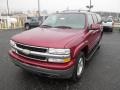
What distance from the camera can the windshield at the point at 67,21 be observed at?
4.73m

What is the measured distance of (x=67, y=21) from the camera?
194 inches

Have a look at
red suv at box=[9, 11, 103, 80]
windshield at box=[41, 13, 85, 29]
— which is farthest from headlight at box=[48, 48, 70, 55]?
windshield at box=[41, 13, 85, 29]

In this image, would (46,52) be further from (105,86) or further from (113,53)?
Result: (113,53)

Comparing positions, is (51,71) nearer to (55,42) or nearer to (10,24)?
(55,42)

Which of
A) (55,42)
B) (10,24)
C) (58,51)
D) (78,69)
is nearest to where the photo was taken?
(58,51)

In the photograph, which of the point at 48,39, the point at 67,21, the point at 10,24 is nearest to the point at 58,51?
the point at 48,39

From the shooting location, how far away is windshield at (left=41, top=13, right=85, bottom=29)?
4.73 meters

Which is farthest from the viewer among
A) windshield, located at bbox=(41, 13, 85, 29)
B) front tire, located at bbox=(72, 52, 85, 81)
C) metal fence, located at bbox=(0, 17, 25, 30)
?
metal fence, located at bbox=(0, 17, 25, 30)

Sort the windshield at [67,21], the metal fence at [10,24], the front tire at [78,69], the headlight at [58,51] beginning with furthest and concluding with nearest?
the metal fence at [10,24] → the windshield at [67,21] → the front tire at [78,69] → the headlight at [58,51]

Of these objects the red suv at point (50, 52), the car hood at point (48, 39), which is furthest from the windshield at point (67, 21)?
the car hood at point (48, 39)

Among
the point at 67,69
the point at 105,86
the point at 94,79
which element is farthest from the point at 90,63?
the point at 67,69

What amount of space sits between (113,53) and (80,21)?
9.87 feet

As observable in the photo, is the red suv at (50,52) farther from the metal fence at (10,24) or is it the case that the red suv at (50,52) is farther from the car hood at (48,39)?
the metal fence at (10,24)

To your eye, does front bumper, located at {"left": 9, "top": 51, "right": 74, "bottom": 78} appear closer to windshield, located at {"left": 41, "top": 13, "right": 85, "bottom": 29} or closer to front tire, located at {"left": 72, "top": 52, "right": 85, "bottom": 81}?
front tire, located at {"left": 72, "top": 52, "right": 85, "bottom": 81}
